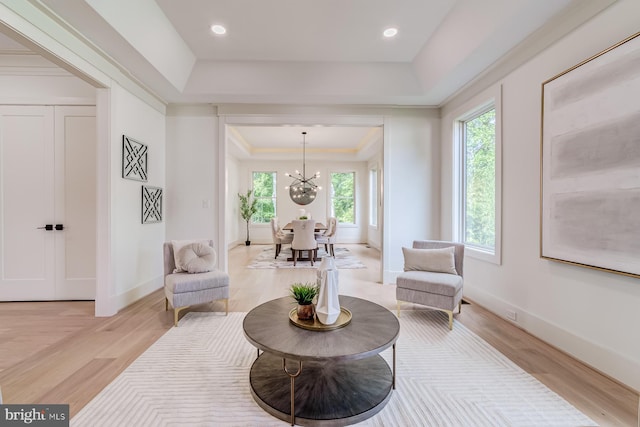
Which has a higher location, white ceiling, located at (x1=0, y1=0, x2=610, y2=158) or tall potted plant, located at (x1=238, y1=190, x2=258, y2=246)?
white ceiling, located at (x1=0, y1=0, x2=610, y2=158)

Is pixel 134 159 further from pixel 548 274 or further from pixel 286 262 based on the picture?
pixel 548 274

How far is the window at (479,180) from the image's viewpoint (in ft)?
Answer: 10.3

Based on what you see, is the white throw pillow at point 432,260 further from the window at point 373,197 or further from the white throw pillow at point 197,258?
the window at point 373,197

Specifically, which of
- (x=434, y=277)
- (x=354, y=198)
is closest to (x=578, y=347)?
(x=434, y=277)

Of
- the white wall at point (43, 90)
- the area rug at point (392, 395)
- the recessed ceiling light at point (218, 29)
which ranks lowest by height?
the area rug at point (392, 395)

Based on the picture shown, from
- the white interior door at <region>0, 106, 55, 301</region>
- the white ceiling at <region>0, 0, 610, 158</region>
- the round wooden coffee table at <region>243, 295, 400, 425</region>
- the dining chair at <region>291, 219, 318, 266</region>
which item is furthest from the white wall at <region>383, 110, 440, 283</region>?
the white interior door at <region>0, 106, 55, 301</region>

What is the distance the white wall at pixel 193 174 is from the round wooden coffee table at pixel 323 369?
2.69 metres

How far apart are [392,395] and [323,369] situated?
1.53 ft

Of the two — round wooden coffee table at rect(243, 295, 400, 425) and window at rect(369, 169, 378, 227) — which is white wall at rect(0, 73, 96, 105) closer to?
round wooden coffee table at rect(243, 295, 400, 425)

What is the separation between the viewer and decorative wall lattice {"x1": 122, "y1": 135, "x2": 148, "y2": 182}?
3.26m

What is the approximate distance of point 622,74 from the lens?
5.92 feet

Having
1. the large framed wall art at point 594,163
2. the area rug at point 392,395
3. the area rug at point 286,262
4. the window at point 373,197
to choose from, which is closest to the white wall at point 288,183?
the window at point 373,197

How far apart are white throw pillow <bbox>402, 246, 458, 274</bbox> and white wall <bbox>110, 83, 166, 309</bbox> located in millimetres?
3373

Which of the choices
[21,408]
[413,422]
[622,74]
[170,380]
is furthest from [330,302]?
[622,74]
